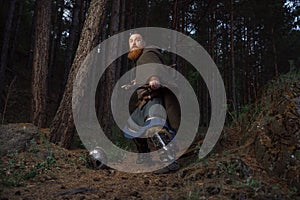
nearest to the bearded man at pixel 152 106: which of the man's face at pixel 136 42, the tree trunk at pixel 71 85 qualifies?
the man's face at pixel 136 42

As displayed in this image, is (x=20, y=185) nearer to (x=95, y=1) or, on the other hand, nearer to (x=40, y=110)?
(x=40, y=110)

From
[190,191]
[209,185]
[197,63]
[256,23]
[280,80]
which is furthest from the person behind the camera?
[197,63]

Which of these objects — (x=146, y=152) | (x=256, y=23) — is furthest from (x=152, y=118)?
(x=256, y=23)

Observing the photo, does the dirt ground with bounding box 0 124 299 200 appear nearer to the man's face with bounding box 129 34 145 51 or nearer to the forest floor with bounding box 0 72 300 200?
the forest floor with bounding box 0 72 300 200

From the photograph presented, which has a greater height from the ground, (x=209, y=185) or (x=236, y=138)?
(x=236, y=138)

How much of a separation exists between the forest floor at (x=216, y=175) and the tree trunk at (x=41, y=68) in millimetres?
2489

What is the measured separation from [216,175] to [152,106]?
1.67 m

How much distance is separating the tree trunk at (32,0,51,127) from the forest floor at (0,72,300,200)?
8.17 ft

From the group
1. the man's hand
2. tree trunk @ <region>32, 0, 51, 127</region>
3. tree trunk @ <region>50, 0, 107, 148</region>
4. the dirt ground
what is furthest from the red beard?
tree trunk @ <region>32, 0, 51, 127</region>

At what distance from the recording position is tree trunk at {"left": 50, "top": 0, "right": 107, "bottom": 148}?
6.24 meters

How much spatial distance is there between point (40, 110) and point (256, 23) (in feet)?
59.5

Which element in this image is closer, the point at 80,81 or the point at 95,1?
the point at 80,81

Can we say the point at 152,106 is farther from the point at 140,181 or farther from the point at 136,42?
the point at 140,181

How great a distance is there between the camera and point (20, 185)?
12.6 feet
